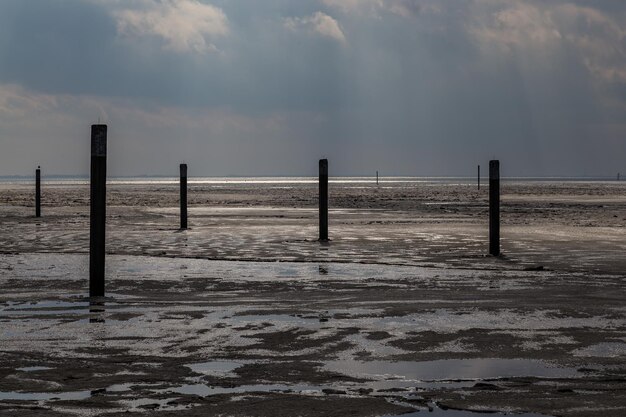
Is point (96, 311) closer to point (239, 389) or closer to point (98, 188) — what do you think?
point (98, 188)

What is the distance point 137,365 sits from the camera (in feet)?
25.1

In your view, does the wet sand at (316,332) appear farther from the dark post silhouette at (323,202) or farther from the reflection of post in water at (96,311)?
the dark post silhouette at (323,202)

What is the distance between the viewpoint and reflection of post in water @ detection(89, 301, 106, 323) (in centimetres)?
1034

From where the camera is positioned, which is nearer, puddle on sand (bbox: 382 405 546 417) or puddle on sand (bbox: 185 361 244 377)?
puddle on sand (bbox: 382 405 546 417)

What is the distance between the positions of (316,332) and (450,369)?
2.09 meters

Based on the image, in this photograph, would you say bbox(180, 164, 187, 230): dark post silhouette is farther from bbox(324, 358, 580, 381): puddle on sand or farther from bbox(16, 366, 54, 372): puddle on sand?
bbox(324, 358, 580, 381): puddle on sand

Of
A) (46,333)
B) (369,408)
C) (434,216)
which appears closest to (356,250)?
(46,333)

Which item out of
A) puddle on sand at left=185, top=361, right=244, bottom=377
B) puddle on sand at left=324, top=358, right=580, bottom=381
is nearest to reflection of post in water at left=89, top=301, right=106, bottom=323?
puddle on sand at left=185, top=361, right=244, bottom=377

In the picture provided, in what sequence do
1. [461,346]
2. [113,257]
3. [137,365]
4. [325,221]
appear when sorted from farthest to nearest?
[325,221]
[113,257]
[461,346]
[137,365]

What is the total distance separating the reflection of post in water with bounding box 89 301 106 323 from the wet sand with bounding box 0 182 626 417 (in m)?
0.03

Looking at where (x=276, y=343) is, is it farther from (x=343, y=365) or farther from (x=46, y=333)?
(x=46, y=333)

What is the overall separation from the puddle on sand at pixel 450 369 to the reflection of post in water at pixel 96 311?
11.4 ft

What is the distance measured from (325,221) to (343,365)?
16212 mm

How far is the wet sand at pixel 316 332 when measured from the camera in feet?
21.2
